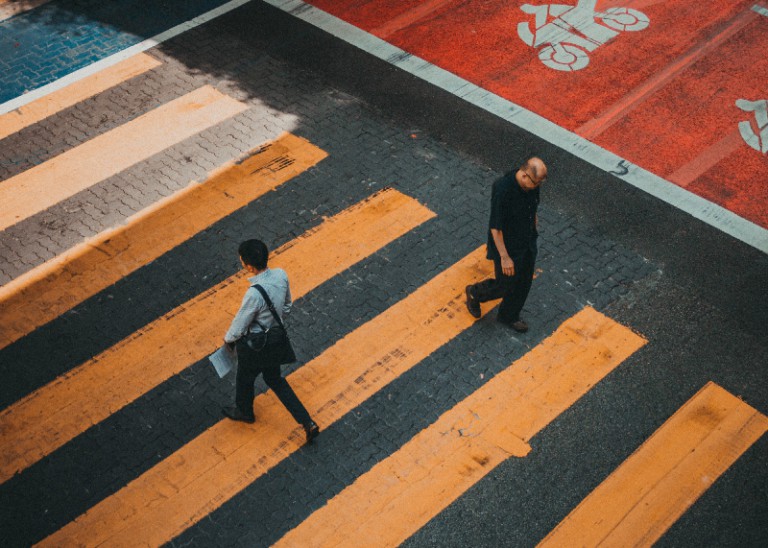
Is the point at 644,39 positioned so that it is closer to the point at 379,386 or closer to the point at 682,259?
the point at 682,259

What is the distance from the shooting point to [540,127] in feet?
31.6

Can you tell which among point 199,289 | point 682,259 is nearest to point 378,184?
point 199,289

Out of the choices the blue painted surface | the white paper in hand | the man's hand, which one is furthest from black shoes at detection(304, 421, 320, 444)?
the blue painted surface

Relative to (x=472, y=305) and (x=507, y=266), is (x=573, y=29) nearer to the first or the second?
(x=472, y=305)

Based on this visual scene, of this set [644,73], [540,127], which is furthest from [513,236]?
[644,73]

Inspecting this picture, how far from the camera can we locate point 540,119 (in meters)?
9.73

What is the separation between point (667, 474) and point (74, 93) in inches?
343

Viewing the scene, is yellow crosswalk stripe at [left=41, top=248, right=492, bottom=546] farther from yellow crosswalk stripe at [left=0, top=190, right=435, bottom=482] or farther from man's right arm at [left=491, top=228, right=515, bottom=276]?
man's right arm at [left=491, top=228, right=515, bottom=276]

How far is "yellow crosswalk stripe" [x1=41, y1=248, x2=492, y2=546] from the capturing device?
6.02 metres

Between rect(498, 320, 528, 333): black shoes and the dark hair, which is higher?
the dark hair

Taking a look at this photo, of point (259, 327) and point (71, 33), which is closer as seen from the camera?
point (259, 327)

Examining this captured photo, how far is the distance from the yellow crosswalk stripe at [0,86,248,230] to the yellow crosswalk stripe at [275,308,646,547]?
201 inches

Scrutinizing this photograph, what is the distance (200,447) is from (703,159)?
6.64m

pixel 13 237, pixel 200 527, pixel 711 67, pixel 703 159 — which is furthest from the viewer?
pixel 711 67
